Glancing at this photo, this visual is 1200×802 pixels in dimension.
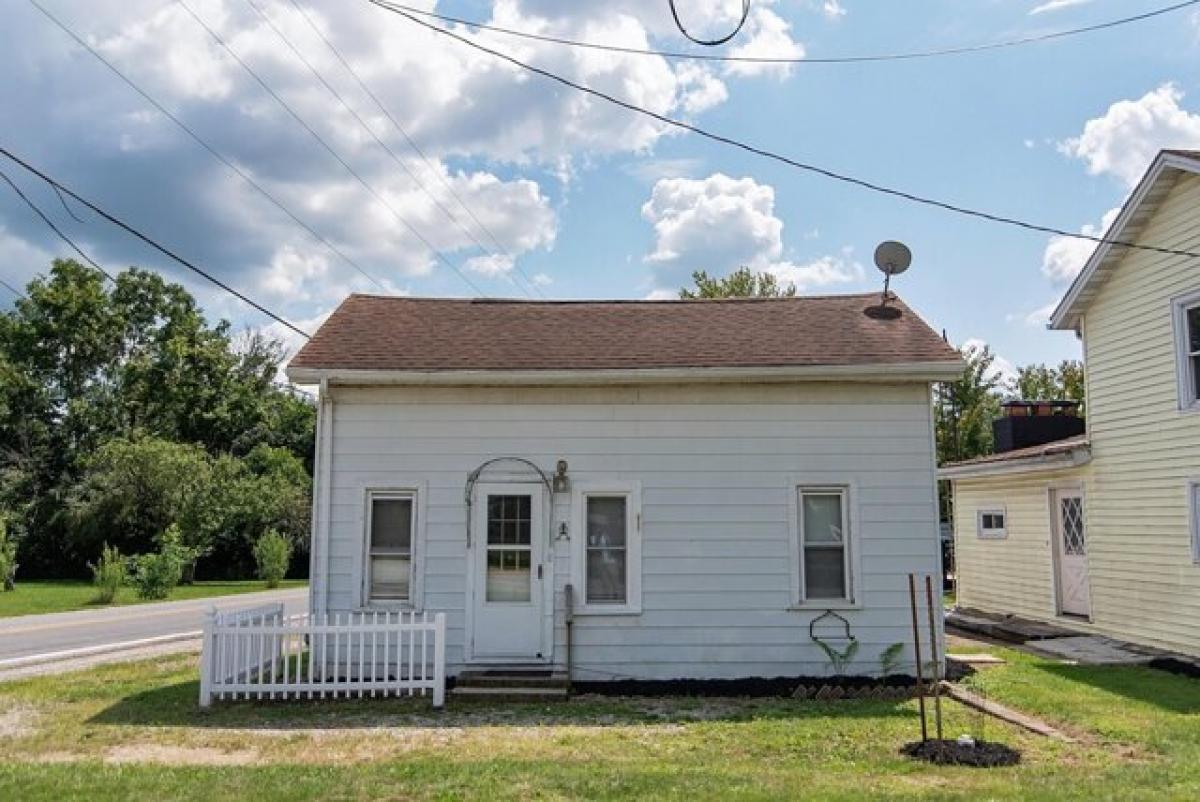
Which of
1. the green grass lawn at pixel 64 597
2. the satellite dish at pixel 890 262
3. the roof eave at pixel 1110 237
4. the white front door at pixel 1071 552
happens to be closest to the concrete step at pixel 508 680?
the satellite dish at pixel 890 262

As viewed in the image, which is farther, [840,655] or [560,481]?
[560,481]

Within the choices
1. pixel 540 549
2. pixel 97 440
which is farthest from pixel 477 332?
pixel 97 440

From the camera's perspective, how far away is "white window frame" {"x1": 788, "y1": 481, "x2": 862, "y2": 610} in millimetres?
9758

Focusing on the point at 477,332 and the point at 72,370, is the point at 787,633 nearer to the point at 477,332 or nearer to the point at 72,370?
the point at 477,332

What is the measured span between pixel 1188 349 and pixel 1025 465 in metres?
3.57

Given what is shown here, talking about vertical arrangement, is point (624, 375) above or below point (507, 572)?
above

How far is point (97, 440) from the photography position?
4181 centimetres

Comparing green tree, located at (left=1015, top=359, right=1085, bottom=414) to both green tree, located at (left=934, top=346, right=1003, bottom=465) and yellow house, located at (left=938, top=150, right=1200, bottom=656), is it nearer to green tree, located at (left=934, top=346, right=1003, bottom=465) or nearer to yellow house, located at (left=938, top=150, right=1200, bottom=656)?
green tree, located at (left=934, top=346, right=1003, bottom=465)

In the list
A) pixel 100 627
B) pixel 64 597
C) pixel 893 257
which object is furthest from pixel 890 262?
pixel 64 597

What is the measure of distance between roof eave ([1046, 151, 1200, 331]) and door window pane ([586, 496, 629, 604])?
8.57 m

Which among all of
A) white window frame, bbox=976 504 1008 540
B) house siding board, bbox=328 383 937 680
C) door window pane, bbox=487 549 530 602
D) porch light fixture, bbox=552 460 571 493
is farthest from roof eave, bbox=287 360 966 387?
white window frame, bbox=976 504 1008 540

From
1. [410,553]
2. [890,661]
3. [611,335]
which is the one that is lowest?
[890,661]

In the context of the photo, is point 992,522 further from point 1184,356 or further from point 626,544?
point 626,544

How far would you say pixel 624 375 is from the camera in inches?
392
